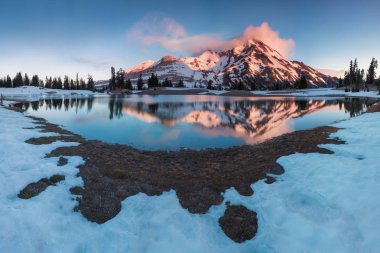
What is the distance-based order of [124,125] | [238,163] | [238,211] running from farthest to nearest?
[124,125] < [238,163] < [238,211]

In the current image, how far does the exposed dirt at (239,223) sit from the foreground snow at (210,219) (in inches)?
11.0

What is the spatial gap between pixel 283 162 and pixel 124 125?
2506 cm

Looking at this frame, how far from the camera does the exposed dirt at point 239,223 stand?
9.19 m

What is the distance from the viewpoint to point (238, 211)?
35.0ft

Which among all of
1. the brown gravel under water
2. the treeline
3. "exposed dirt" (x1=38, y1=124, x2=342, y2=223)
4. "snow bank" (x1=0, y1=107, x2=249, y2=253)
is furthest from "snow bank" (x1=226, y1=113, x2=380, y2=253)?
the treeline

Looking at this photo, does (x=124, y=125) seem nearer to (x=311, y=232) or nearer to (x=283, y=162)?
(x=283, y=162)

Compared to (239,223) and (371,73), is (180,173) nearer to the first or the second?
(239,223)

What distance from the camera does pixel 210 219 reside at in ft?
33.3

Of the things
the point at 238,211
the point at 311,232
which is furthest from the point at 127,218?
the point at 311,232

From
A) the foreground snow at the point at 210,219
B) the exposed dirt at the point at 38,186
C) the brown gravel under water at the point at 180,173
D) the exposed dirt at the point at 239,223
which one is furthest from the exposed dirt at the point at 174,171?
the exposed dirt at the point at 38,186

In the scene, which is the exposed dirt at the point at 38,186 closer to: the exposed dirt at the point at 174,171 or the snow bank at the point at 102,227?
the snow bank at the point at 102,227

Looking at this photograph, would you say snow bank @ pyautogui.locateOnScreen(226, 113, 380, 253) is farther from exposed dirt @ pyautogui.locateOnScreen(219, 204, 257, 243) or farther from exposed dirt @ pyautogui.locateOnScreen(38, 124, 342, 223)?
exposed dirt @ pyautogui.locateOnScreen(38, 124, 342, 223)

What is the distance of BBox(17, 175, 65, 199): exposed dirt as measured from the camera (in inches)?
424

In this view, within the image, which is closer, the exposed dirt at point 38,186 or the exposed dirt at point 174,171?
the exposed dirt at point 38,186
